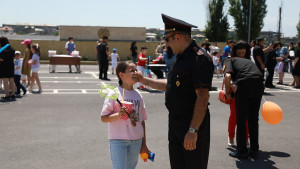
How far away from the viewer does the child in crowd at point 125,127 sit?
3738mm

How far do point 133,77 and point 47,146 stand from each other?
10.9 ft

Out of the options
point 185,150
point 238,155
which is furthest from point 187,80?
point 238,155

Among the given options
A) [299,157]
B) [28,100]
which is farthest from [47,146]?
[28,100]

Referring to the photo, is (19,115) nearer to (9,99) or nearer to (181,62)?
(9,99)

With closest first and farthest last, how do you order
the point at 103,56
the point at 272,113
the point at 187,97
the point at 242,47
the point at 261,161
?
the point at 187,97 < the point at 272,113 < the point at 261,161 < the point at 242,47 < the point at 103,56

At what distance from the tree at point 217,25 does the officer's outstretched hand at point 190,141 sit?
39.9 m

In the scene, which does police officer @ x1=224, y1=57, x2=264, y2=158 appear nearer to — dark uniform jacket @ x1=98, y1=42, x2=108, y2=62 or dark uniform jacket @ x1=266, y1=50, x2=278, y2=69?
dark uniform jacket @ x1=266, y1=50, x2=278, y2=69

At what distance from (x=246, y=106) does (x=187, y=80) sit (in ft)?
9.03

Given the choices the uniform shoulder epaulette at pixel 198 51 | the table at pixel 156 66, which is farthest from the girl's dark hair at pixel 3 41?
A: the uniform shoulder epaulette at pixel 198 51

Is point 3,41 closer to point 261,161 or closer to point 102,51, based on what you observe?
point 102,51

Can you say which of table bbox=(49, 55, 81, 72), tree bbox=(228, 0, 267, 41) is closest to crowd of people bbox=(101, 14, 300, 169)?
table bbox=(49, 55, 81, 72)

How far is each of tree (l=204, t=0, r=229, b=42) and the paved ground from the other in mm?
31267

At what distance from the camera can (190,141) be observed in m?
3.21

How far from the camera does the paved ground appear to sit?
5664 millimetres
